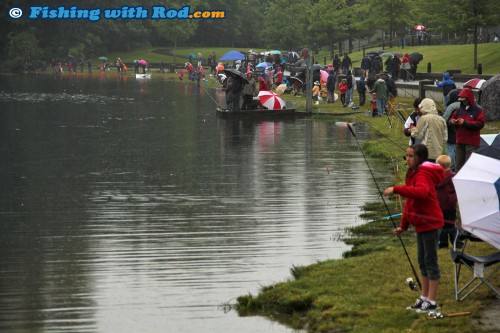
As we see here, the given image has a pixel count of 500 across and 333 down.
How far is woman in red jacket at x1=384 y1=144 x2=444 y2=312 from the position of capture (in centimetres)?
1109

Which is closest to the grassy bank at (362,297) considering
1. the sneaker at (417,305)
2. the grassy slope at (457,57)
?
the sneaker at (417,305)

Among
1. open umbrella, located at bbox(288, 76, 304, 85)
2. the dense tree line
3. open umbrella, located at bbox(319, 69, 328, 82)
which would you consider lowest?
open umbrella, located at bbox(288, 76, 304, 85)

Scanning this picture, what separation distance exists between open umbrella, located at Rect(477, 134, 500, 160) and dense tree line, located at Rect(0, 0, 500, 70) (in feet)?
190

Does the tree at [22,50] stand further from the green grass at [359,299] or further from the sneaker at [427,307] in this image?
the sneaker at [427,307]

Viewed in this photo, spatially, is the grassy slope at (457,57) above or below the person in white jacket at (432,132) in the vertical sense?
above

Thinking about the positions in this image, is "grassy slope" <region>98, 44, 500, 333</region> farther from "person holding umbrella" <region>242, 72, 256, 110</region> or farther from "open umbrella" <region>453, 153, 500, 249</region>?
"person holding umbrella" <region>242, 72, 256, 110</region>

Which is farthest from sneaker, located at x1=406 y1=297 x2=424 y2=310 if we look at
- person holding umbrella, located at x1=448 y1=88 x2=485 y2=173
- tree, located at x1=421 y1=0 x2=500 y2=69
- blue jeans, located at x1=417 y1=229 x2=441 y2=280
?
tree, located at x1=421 y1=0 x2=500 y2=69

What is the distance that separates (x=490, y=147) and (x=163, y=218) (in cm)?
685

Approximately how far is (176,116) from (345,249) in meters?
30.6

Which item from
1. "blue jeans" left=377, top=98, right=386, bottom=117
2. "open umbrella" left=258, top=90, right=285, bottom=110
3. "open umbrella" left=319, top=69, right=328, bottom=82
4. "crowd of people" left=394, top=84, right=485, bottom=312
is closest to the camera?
"crowd of people" left=394, top=84, right=485, bottom=312

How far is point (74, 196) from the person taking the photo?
72.0 feet

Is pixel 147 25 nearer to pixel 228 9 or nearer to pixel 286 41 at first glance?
pixel 228 9

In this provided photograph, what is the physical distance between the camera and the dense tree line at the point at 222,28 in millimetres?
84450

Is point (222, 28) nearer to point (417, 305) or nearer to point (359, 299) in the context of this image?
point (359, 299)
